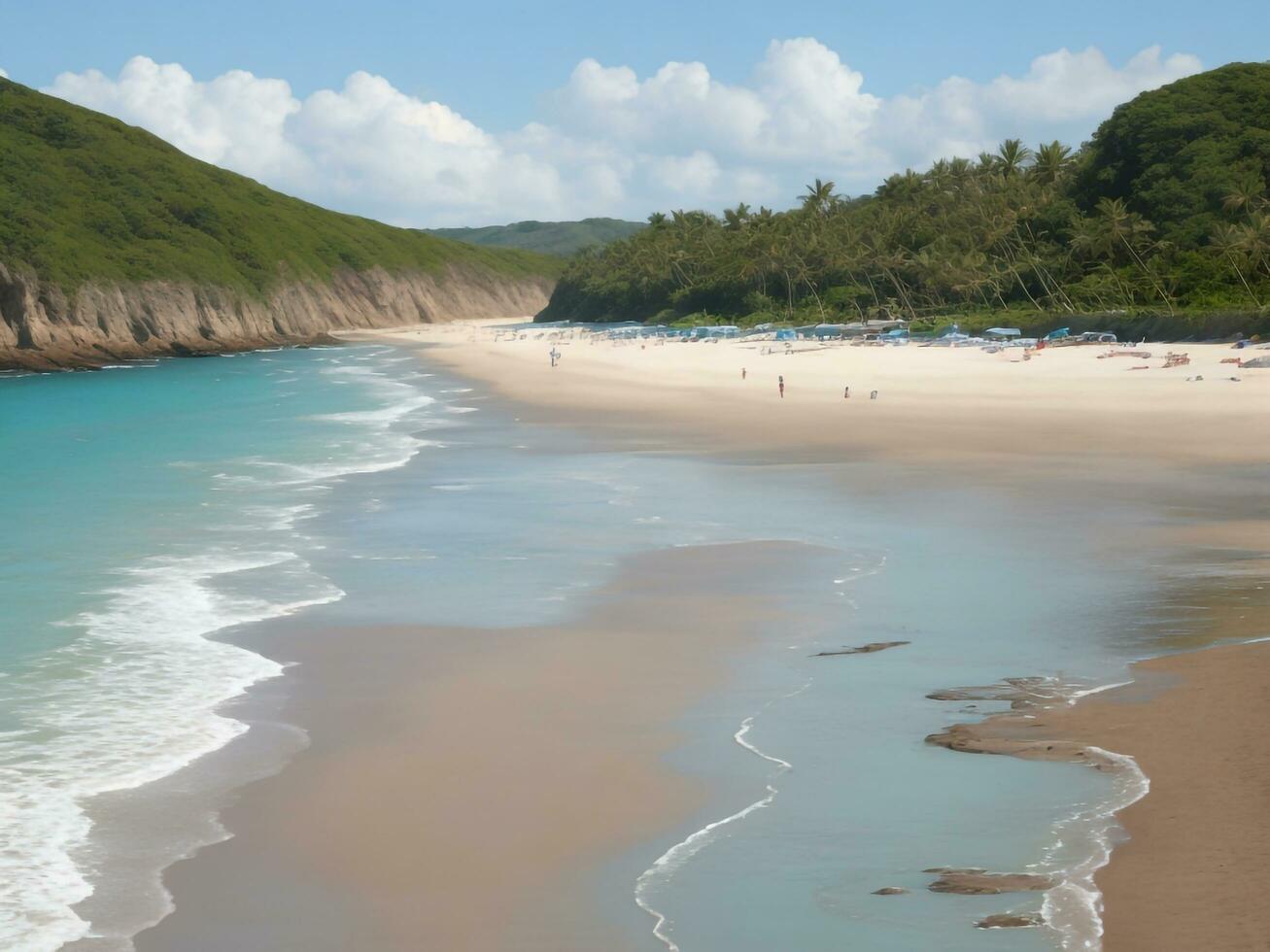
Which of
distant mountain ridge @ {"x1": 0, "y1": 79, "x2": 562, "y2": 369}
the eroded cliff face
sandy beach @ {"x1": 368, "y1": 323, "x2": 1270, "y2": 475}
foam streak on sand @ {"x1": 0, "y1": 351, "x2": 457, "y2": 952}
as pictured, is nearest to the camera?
foam streak on sand @ {"x1": 0, "y1": 351, "x2": 457, "y2": 952}

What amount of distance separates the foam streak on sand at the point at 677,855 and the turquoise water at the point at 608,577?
0.09 feet

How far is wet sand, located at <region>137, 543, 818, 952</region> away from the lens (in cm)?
700

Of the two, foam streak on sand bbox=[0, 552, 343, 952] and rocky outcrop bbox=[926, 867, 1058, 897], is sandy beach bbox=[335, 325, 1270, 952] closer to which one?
rocky outcrop bbox=[926, 867, 1058, 897]

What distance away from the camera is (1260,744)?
884 centimetres

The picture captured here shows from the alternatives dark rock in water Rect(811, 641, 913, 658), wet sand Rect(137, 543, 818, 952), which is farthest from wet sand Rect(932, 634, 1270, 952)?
wet sand Rect(137, 543, 818, 952)

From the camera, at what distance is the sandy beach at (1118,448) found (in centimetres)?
699

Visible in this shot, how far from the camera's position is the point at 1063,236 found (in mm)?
90500

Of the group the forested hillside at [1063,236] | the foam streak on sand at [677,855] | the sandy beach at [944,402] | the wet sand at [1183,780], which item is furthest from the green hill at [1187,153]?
the foam streak on sand at [677,855]

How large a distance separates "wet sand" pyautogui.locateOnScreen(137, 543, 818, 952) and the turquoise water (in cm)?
39

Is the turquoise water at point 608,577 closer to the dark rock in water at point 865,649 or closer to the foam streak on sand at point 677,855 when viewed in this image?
the foam streak on sand at point 677,855

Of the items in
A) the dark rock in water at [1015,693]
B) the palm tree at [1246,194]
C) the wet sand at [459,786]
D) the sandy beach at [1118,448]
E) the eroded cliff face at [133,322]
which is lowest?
the wet sand at [459,786]

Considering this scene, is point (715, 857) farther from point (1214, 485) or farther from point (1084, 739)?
point (1214, 485)

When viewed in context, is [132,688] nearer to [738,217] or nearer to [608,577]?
[608,577]

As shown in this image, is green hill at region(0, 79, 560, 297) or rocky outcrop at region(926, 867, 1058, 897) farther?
green hill at region(0, 79, 560, 297)
